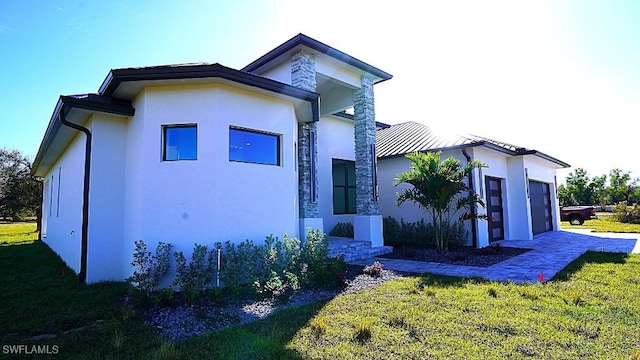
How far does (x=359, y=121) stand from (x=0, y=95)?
12.3 meters

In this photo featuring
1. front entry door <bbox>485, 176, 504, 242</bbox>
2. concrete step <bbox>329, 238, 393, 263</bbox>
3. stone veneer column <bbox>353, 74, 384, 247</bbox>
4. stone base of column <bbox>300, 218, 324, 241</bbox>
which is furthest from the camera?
front entry door <bbox>485, 176, 504, 242</bbox>

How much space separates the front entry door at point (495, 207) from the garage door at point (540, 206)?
3100 mm

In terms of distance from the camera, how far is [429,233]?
1227 centimetres

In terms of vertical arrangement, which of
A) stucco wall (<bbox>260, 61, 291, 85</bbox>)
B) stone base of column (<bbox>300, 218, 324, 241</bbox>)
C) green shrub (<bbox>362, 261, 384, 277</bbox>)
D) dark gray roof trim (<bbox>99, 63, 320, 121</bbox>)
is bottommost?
green shrub (<bbox>362, 261, 384, 277</bbox>)

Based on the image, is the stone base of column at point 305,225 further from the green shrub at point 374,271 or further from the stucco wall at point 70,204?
the stucco wall at point 70,204

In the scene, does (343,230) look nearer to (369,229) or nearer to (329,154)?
(369,229)

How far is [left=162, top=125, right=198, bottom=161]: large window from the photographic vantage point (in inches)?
265

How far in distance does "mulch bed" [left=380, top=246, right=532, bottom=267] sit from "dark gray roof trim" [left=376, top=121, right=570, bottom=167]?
3693 millimetres

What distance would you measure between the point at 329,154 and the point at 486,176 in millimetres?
6462

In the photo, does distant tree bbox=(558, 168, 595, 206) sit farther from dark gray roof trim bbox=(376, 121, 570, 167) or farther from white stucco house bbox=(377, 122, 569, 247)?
white stucco house bbox=(377, 122, 569, 247)

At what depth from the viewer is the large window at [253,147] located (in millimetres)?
7070

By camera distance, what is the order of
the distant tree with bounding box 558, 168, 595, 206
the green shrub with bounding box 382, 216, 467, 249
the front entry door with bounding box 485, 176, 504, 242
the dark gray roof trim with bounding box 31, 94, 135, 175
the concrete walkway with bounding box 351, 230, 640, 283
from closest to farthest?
1. the dark gray roof trim with bounding box 31, 94, 135, 175
2. the concrete walkway with bounding box 351, 230, 640, 283
3. the green shrub with bounding box 382, 216, 467, 249
4. the front entry door with bounding box 485, 176, 504, 242
5. the distant tree with bounding box 558, 168, 595, 206

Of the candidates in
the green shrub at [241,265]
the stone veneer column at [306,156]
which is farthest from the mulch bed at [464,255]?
the green shrub at [241,265]

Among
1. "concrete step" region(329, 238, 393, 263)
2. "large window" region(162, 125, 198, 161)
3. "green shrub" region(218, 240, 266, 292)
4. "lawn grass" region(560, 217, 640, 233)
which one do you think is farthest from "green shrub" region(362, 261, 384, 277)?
"lawn grass" region(560, 217, 640, 233)
